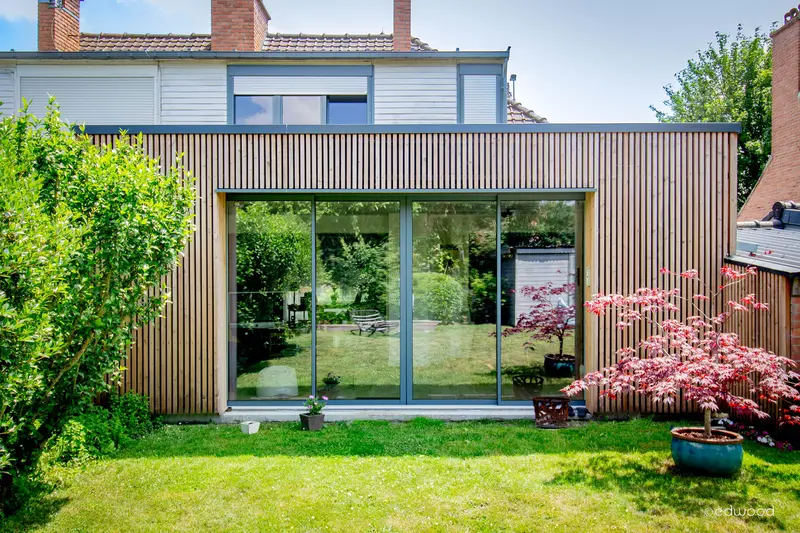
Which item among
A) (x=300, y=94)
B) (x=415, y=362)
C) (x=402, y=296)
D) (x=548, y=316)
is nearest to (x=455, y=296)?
(x=402, y=296)

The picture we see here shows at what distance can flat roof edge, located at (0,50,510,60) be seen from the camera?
1100 cm

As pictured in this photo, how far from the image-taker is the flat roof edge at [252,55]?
11.0m

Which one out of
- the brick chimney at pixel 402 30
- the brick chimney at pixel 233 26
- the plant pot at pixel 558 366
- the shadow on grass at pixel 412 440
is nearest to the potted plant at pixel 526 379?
the plant pot at pixel 558 366

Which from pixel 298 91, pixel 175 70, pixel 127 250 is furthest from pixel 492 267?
pixel 175 70

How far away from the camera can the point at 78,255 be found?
4.20 metres

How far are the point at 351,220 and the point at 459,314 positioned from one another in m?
1.86

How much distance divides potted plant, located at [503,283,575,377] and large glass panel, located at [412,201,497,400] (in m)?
0.47

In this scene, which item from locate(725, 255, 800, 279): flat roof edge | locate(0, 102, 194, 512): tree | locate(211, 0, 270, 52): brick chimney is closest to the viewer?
locate(0, 102, 194, 512): tree

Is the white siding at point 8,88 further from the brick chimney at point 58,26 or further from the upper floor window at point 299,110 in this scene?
the upper floor window at point 299,110

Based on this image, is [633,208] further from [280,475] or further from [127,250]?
[127,250]

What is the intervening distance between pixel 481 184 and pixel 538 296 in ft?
5.45

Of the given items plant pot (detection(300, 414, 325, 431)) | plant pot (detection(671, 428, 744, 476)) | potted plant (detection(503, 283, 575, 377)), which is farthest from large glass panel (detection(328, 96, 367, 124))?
plant pot (detection(671, 428, 744, 476))

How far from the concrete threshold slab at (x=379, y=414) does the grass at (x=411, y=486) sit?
589mm

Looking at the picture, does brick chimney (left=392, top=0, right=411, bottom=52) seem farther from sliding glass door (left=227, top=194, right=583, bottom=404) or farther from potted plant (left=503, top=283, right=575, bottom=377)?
potted plant (left=503, top=283, right=575, bottom=377)
